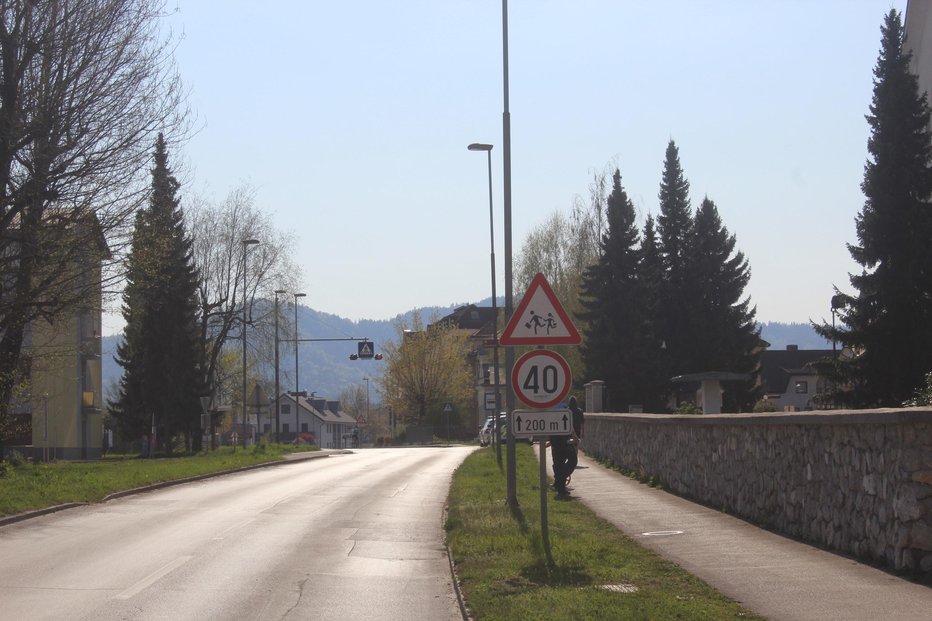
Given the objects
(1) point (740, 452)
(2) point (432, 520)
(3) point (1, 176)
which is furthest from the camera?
(3) point (1, 176)

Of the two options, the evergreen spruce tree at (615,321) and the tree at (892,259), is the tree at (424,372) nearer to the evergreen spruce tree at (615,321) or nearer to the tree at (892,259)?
the evergreen spruce tree at (615,321)

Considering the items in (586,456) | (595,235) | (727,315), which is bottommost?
(586,456)

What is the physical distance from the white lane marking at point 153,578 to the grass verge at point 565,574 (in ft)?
10.1

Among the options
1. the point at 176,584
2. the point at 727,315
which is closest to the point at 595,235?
the point at 727,315

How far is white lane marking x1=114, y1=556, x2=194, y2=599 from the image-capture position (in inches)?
400

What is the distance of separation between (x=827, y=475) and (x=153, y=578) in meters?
7.05

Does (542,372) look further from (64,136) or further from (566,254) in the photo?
(566,254)

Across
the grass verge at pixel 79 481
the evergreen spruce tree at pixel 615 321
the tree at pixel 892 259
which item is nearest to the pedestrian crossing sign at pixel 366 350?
the evergreen spruce tree at pixel 615 321

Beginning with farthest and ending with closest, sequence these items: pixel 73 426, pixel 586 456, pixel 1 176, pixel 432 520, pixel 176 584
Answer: pixel 73 426
pixel 586 456
pixel 1 176
pixel 432 520
pixel 176 584

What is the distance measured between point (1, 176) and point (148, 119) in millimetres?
3444

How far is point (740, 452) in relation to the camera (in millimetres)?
14969

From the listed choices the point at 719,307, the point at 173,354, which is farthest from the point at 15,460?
the point at 719,307

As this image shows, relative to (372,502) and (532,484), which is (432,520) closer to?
(372,502)

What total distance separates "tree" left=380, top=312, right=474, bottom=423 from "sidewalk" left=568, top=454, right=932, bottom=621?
70789 millimetres
